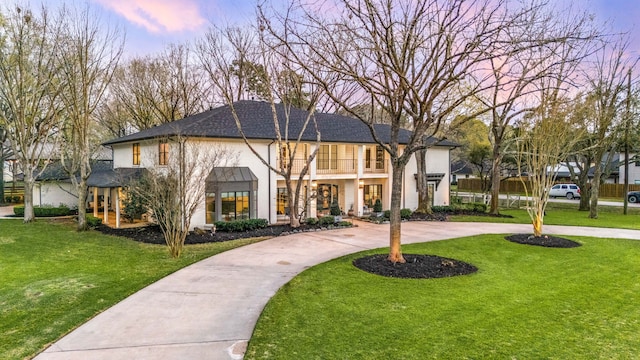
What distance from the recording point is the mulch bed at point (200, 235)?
13984 millimetres

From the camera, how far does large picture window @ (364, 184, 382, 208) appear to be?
23.1 m

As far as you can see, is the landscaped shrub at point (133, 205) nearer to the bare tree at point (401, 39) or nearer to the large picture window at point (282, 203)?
the large picture window at point (282, 203)

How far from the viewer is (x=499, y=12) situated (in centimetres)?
797

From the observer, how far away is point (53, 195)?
77.6ft

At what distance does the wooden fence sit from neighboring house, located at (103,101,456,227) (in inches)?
521

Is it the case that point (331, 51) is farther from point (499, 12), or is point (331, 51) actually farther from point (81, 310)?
point (81, 310)

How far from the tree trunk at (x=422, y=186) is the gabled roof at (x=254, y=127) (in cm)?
161

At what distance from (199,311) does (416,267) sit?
208 inches

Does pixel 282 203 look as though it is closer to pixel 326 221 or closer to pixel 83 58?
pixel 326 221

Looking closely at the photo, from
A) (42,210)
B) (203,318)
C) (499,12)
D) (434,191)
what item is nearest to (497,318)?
(203,318)

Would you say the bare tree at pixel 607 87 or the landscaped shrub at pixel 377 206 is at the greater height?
the bare tree at pixel 607 87

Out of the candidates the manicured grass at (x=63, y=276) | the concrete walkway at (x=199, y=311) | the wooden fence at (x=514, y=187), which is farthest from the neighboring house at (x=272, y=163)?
the wooden fence at (x=514, y=187)

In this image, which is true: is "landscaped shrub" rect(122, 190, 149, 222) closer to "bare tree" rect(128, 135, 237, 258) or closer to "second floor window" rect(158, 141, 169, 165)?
"second floor window" rect(158, 141, 169, 165)

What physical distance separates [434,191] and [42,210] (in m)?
23.8
